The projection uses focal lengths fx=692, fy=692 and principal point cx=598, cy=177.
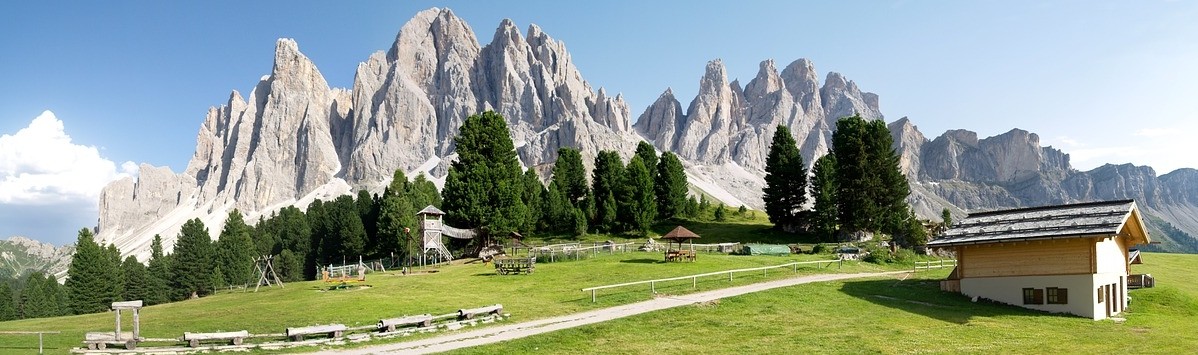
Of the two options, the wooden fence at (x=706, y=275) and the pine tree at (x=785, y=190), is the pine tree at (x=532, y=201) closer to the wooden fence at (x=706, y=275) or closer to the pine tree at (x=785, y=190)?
the pine tree at (x=785, y=190)

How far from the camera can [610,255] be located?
55.3m

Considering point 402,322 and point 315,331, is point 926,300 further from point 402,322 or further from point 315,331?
point 315,331

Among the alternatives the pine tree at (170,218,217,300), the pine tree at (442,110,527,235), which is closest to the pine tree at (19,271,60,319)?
the pine tree at (170,218,217,300)

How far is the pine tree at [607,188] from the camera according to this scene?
290 ft

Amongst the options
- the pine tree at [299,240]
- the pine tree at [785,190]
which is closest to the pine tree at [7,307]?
the pine tree at [299,240]

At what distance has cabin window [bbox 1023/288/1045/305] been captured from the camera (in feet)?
107

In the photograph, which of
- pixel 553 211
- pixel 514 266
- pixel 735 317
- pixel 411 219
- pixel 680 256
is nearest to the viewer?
pixel 735 317

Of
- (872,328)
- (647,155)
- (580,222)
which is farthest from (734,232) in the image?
(872,328)

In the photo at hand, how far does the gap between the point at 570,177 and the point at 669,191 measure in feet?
57.0

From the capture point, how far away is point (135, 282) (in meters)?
90.8

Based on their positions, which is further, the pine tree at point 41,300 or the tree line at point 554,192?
the pine tree at point 41,300

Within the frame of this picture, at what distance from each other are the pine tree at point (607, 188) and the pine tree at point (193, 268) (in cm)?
5070

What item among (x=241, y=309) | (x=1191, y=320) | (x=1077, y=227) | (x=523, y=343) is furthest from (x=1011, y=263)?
→ (x=241, y=309)

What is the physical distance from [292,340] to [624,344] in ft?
37.5
